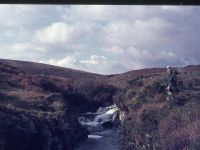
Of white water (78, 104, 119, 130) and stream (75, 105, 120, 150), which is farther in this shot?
white water (78, 104, 119, 130)

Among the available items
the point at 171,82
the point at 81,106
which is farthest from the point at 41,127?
the point at 171,82

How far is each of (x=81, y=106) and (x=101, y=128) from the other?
0.98 metres

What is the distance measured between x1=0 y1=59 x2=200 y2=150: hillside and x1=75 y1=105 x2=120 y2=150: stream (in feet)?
0.68

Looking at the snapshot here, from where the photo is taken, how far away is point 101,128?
11.6 m

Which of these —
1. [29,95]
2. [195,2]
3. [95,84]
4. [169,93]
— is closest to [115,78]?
[95,84]

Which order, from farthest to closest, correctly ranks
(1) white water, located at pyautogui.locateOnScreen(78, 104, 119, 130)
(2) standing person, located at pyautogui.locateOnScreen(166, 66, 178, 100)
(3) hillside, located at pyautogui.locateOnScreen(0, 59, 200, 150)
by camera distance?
(2) standing person, located at pyautogui.locateOnScreen(166, 66, 178, 100), (1) white water, located at pyautogui.locateOnScreen(78, 104, 119, 130), (3) hillside, located at pyautogui.locateOnScreen(0, 59, 200, 150)

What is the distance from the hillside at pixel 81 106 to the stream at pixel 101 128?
208 millimetres

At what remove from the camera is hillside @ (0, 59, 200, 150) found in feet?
32.7

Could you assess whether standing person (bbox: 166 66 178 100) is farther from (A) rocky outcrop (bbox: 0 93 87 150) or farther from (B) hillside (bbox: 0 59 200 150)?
(A) rocky outcrop (bbox: 0 93 87 150)

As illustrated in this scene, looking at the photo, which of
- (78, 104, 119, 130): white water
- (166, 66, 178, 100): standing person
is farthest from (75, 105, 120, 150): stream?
(166, 66, 178, 100): standing person

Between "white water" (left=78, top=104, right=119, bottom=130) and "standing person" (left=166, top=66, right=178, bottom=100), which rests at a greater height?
"standing person" (left=166, top=66, right=178, bottom=100)

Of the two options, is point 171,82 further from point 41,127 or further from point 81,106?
point 41,127

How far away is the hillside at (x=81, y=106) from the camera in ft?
32.7

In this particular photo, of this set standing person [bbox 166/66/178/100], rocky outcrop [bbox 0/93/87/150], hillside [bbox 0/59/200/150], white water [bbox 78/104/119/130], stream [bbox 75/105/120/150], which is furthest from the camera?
standing person [bbox 166/66/178/100]
